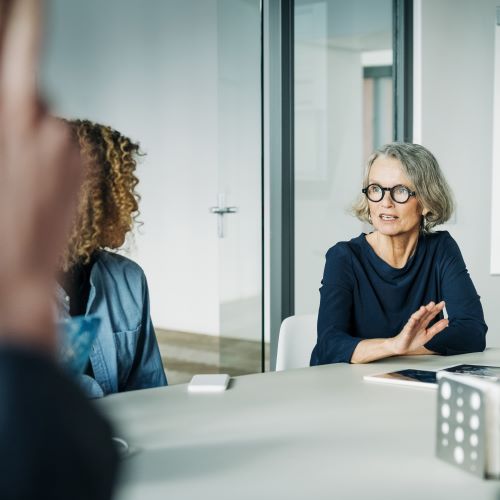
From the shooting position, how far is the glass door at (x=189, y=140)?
11.9 ft

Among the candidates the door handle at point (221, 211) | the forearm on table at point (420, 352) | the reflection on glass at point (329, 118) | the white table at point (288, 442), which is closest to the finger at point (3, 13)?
the white table at point (288, 442)

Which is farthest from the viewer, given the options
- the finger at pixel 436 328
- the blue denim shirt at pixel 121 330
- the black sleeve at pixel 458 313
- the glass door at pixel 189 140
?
the glass door at pixel 189 140

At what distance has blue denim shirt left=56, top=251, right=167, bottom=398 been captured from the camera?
1790 millimetres

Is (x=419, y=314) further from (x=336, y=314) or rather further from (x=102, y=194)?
(x=102, y=194)

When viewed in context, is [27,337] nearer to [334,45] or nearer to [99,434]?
[99,434]

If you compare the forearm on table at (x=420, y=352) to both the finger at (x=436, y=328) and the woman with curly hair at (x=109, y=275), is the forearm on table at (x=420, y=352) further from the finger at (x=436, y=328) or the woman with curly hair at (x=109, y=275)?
the woman with curly hair at (x=109, y=275)

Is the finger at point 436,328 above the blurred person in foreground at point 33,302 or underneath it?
underneath

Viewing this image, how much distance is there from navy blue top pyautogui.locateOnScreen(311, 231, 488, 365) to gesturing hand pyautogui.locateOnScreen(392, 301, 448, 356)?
0.85ft

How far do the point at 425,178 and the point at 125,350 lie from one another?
124cm

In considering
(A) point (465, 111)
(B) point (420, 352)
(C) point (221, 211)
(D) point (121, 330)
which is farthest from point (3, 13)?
(A) point (465, 111)

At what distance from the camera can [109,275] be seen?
1873mm

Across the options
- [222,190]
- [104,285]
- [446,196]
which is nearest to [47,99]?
[104,285]

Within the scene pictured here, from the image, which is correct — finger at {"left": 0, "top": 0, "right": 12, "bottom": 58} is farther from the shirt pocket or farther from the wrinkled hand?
the shirt pocket

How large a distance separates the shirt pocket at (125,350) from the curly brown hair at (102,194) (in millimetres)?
219
